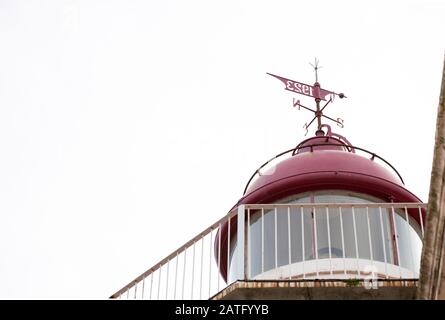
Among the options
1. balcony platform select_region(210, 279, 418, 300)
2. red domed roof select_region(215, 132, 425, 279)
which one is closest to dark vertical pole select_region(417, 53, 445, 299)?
balcony platform select_region(210, 279, 418, 300)

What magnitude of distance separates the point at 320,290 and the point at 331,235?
2.32m

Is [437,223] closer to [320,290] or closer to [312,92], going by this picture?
[320,290]

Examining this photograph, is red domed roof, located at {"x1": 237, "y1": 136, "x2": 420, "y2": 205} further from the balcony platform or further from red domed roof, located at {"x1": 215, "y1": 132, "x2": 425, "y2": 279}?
the balcony platform

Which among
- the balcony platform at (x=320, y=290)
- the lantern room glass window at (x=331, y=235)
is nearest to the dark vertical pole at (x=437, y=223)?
the balcony platform at (x=320, y=290)

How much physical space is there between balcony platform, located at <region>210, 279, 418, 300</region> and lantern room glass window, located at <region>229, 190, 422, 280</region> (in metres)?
1.80

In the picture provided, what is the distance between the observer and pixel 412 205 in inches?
373

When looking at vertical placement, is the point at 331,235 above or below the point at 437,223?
above

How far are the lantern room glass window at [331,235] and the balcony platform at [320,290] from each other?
1798mm

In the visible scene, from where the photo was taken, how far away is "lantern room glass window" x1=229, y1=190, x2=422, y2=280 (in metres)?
10.6

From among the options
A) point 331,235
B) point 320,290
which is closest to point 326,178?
point 331,235

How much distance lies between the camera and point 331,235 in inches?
420

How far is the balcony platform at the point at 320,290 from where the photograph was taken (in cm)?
834
